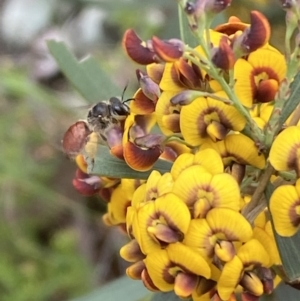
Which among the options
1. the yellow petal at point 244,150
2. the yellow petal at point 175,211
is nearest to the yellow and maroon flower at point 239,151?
the yellow petal at point 244,150

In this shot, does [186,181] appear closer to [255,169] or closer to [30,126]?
[255,169]

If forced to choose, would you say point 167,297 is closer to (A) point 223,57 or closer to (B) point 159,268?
(B) point 159,268

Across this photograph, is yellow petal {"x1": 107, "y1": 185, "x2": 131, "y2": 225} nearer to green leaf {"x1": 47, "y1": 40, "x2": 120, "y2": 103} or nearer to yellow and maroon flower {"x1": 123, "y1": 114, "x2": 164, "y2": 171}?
yellow and maroon flower {"x1": 123, "y1": 114, "x2": 164, "y2": 171}

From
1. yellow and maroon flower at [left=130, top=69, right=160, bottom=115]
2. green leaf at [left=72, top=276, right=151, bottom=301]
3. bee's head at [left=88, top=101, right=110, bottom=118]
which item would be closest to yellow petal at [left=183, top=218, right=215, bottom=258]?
yellow and maroon flower at [left=130, top=69, right=160, bottom=115]

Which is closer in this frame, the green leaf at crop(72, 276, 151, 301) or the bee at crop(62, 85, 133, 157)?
the bee at crop(62, 85, 133, 157)

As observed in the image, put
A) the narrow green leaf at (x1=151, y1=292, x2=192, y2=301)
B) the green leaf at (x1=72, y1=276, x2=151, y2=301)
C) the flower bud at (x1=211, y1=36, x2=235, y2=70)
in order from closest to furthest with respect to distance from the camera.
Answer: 1. the flower bud at (x1=211, y1=36, x2=235, y2=70)
2. the narrow green leaf at (x1=151, y1=292, x2=192, y2=301)
3. the green leaf at (x1=72, y1=276, x2=151, y2=301)

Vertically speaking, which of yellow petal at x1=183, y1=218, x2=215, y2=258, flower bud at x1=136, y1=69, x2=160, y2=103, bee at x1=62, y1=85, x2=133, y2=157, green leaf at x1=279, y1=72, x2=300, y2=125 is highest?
flower bud at x1=136, y1=69, x2=160, y2=103
